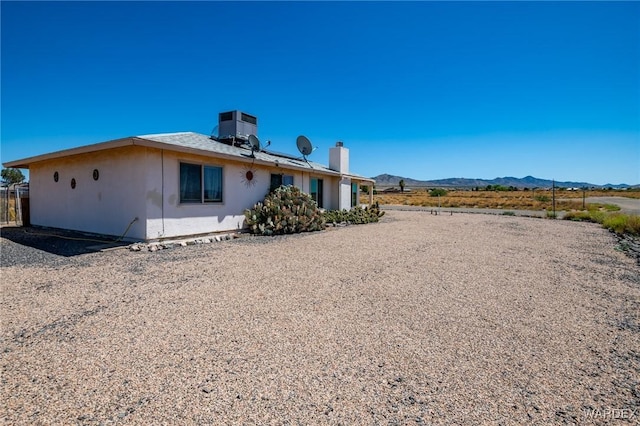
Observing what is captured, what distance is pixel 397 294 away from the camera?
4.93 m

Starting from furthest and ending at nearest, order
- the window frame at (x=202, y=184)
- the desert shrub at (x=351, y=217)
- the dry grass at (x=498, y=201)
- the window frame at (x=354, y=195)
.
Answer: the dry grass at (x=498, y=201)
the window frame at (x=354, y=195)
the desert shrub at (x=351, y=217)
the window frame at (x=202, y=184)

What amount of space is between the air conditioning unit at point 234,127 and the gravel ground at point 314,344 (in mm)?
8087

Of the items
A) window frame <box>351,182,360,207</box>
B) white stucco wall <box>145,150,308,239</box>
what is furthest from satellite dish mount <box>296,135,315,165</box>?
window frame <box>351,182,360,207</box>

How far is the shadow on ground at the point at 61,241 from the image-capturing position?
7.93m

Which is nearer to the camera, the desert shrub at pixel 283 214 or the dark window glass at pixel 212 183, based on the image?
the dark window glass at pixel 212 183

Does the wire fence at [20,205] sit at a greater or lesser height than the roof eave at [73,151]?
lesser

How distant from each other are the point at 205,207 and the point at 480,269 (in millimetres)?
7446

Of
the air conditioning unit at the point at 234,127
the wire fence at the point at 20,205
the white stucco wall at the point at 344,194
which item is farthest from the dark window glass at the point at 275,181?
the wire fence at the point at 20,205

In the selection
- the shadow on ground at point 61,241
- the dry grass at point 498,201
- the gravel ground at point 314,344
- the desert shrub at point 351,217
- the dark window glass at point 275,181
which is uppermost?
the dark window glass at point 275,181

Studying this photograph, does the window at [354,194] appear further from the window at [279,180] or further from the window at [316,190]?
the window at [279,180]

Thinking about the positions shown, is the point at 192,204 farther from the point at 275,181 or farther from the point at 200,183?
the point at 275,181

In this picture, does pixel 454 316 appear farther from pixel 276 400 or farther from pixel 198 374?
pixel 198 374

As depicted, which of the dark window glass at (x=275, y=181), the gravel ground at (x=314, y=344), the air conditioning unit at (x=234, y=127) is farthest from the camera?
the air conditioning unit at (x=234, y=127)

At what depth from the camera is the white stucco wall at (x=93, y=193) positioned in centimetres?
869
